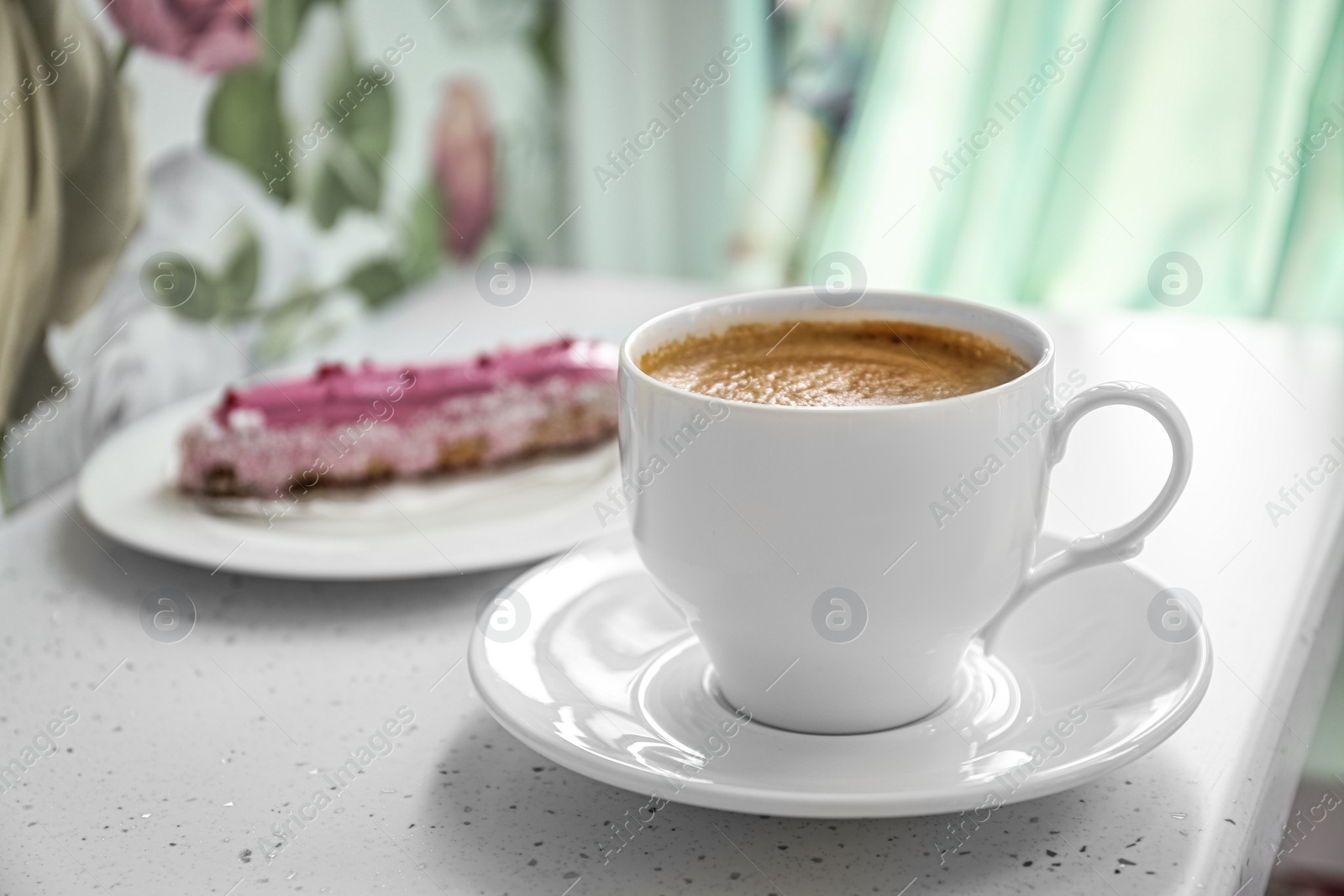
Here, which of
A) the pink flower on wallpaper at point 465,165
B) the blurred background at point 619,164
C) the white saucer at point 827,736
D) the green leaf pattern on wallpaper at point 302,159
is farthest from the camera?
the pink flower on wallpaper at point 465,165

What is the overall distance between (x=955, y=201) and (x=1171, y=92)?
24 cm

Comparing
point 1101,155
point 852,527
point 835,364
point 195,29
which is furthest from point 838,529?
point 1101,155

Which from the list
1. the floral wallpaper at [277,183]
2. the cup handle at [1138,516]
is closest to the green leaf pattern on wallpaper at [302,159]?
the floral wallpaper at [277,183]

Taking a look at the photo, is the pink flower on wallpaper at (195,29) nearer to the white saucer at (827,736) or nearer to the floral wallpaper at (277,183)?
the floral wallpaper at (277,183)

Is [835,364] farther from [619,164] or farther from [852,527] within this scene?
[619,164]

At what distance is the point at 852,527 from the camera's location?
485 mm

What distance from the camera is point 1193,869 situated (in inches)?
18.8

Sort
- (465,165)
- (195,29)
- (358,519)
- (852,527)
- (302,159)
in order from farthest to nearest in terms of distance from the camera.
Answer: (465,165) → (302,159) → (195,29) → (358,519) → (852,527)

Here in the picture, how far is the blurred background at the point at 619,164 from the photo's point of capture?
84 cm

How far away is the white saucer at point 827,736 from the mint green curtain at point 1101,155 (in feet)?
2.64

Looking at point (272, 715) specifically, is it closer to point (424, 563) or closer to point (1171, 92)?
point (424, 563)

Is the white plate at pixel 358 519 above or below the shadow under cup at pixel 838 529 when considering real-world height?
below

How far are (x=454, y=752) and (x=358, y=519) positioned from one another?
0.79 ft

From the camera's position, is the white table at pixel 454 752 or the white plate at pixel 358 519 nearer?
the white table at pixel 454 752
